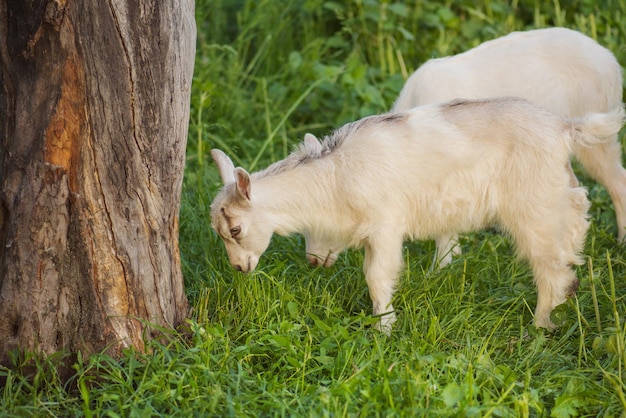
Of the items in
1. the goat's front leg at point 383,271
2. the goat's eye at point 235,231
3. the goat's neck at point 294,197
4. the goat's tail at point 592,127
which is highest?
the goat's tail at point 592,127

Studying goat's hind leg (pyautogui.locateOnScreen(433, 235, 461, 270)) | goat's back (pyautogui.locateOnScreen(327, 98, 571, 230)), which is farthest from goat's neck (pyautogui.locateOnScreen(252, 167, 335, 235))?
goat's hind leg (pyautogui.locateOnScreen(433, 235, 461, 270))

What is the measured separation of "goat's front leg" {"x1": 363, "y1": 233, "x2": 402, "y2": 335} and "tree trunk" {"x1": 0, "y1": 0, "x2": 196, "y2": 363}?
1.01m

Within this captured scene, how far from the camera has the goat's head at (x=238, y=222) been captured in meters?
4.32

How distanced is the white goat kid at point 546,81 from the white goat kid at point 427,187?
30.1 inches

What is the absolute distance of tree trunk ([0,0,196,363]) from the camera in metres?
3.64

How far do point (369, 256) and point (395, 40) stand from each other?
3.57 m

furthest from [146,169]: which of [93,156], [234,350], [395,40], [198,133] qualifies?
[395,40]

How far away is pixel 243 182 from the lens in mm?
4219

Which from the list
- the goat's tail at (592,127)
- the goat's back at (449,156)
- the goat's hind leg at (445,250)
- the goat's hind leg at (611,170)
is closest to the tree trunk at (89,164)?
the goat's back at (449,156)

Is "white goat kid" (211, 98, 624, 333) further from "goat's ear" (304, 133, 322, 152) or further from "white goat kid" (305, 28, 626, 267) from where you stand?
"white goat kid" (305, 28, 626, 267)

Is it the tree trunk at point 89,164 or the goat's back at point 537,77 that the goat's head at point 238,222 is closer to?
the tree trunk at point 89,164

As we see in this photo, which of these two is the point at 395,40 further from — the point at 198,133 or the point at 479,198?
the point at 479,198

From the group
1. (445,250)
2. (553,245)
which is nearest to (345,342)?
(553,245)

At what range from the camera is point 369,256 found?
4.53m
